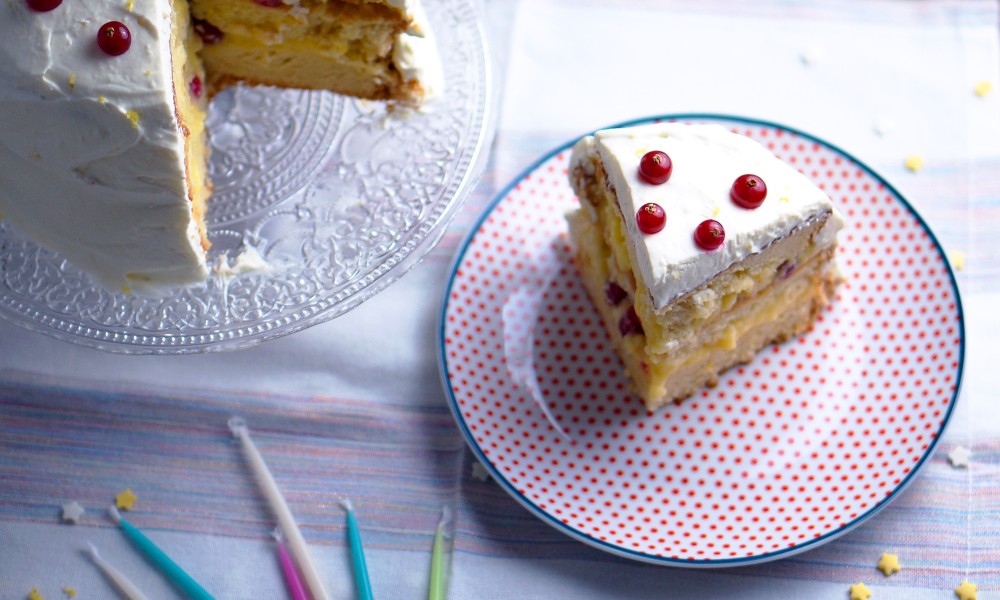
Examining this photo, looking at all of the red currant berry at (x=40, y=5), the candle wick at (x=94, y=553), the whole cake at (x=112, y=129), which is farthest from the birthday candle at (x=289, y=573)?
the red currant berry at (x=40, y=5)

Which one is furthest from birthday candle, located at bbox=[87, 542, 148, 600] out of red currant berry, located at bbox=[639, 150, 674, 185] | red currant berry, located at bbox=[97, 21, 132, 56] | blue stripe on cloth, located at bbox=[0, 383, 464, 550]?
red currant berry, located at bbox=[639, 150, 674, 185]

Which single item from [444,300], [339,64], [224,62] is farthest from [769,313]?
[224,62]

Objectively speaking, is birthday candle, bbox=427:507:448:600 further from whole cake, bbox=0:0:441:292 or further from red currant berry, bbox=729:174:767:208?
red currant berry, bbox=729:174:767:208

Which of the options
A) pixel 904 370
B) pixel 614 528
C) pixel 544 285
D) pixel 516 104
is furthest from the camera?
pixel 516 104

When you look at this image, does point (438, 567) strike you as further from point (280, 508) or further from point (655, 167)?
point (655, 167)

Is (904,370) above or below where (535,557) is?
above

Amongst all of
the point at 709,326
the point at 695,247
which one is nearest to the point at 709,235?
the point at 695,247

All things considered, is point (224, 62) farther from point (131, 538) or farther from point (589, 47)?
point (131, 538)
